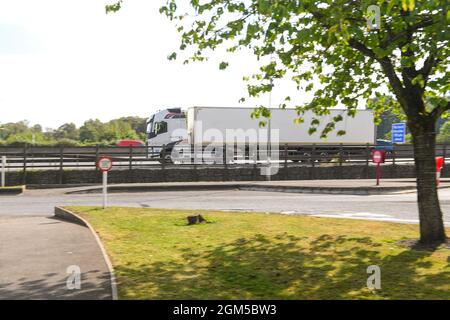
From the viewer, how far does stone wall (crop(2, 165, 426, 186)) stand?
20906 mm

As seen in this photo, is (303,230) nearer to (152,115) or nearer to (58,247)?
(58,247)

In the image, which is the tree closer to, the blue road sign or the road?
the road

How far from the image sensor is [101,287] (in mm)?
5289

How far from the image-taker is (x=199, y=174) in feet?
75.3

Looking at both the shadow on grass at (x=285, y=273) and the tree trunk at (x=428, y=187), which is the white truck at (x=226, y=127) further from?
the tree trunk at (x=428, y=187)

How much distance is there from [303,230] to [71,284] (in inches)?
189

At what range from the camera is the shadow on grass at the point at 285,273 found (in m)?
5.01

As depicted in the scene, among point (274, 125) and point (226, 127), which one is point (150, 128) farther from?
point (274, 125)

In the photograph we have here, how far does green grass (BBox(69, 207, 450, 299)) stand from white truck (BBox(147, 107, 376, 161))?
2071 cm

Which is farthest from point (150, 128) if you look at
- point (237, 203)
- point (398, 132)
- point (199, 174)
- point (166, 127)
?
point (237, 203)

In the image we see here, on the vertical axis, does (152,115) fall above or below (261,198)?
above

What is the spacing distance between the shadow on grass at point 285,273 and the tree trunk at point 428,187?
2.30 ft

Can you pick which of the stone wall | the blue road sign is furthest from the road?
the blue road sign

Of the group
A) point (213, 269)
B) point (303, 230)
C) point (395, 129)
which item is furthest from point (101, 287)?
point (395, 129)
